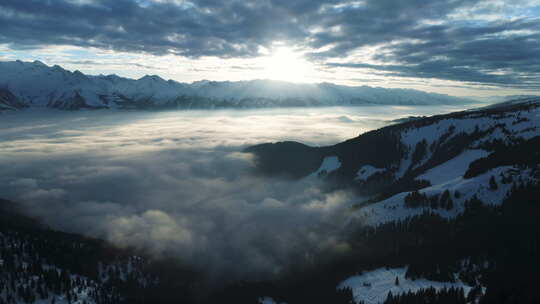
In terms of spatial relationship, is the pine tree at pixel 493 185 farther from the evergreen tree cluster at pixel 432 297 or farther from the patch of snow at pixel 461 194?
the evergreen tree cluster at pixel 432 297

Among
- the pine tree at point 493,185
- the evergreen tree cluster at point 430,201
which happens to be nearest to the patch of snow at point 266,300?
the evergreen tree cluster at point 430,201

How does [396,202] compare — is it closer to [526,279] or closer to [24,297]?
[526,279]

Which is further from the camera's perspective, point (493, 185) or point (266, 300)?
point (266, 300)

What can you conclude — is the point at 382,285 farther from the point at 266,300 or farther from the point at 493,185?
the point at 493,185

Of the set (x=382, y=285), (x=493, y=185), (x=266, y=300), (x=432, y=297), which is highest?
(x=493, y=185)

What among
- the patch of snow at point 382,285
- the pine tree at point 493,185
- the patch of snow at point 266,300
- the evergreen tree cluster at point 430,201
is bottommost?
the patch of snow at point 266,300

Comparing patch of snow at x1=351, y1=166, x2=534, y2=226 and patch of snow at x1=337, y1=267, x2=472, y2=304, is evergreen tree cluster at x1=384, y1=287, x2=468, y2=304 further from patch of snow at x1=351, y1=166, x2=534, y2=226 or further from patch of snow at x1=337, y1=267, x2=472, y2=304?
patch of snow at x1=351, y1=166, x2=534, y2=226

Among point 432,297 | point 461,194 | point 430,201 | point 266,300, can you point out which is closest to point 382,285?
point 432,297

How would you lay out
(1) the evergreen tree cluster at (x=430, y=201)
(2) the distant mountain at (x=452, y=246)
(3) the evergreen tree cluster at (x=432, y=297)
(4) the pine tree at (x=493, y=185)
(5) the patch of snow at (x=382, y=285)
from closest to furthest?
(3) the evergreen tree cluster at (x=432, y=297) < (2) the distant mountain at (x=452, y=246) < (5) the patch of snow at (x=382, y=285) < (4) the pine tree at (x=493, y=185) < (1) the evergreen tree cluster at (x=430, y=201)
